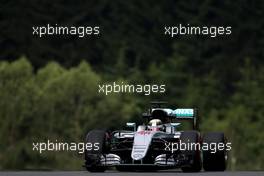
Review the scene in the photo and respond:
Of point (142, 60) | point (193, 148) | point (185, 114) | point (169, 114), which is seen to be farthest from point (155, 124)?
point (142, 60)

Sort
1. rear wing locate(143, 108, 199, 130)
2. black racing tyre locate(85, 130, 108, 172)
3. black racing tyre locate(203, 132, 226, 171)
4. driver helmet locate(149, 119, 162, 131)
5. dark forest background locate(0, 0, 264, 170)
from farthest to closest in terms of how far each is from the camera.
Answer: dark forest background locate(0, 0, 264, 170) → rear wing locate(143, 108, 199, 130) → driver helmet locate(149, 119, 162, 131) → black racing tyre locate(203, 132, 226, 171) → black racing tyre locate(85, 130, 108, 172)

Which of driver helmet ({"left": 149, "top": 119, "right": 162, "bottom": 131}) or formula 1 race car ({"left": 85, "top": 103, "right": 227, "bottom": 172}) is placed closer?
formula 1 race car ({"left": 85, "top": 103, "right": 227, "bottom": 172})

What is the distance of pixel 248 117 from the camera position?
345ft

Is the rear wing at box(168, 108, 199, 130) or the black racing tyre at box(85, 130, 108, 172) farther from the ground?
the rear wing at box(168, 108, 199, 130)

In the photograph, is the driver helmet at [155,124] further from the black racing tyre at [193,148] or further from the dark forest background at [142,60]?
the dark forest background at [142,60]

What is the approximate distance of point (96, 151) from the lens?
102ft

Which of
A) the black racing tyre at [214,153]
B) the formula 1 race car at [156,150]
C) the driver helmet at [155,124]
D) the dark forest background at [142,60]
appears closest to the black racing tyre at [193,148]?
the formula 1 race car at [156,150]

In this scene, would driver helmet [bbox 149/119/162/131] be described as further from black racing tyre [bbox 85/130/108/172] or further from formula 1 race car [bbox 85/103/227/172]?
black racing tyre [bbox 85/130/108/172]

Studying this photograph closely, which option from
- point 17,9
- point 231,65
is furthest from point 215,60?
point 17,9

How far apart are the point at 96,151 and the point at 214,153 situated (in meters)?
2.85

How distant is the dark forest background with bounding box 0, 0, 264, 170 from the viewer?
92.1m

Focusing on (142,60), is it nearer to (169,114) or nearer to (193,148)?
(169,114)

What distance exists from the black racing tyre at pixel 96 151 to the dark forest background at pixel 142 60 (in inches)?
2286

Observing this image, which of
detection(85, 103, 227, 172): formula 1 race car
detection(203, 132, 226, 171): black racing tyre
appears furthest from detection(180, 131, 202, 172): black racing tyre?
detection(203, 132, 226, 171): black racing tyre
